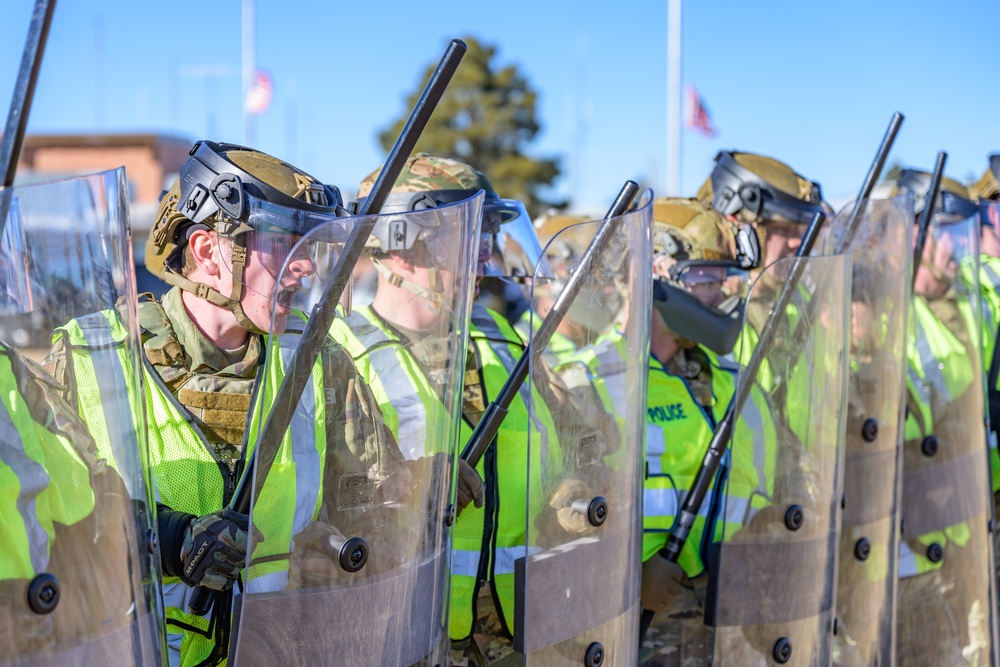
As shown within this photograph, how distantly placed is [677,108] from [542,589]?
15.4m

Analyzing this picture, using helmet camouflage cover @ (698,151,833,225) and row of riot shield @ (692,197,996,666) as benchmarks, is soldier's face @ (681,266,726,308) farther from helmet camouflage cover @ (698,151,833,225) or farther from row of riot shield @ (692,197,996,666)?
row of riot shield @ (692,197,996,666)

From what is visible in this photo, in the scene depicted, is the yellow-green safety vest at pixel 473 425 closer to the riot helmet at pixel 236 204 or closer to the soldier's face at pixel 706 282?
the riot helmet at pixel 236 204

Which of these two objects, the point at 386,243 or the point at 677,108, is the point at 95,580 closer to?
the point at 386,243

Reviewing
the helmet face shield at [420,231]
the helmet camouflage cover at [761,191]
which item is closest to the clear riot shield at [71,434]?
the helmet face shield at [420,231]

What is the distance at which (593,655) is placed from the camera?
222 centimetres

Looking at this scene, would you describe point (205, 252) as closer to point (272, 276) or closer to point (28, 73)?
point (272, 276)

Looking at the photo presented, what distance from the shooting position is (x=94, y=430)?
5.13 feet

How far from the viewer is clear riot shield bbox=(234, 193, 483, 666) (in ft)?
5.68

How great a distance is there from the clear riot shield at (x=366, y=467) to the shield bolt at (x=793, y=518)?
1.13 meters

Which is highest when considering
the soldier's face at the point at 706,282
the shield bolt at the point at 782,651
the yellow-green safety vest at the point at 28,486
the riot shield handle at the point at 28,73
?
the riot shield handle at the point at 28,73

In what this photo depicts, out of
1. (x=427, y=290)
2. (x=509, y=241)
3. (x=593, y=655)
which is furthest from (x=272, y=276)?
(x=509, y=241)

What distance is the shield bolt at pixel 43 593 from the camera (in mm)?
1409

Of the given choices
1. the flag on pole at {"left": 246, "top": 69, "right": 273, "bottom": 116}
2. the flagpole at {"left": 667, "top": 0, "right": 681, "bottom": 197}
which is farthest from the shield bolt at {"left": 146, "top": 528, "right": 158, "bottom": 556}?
the flag on pole at {"left": 246, "top": 69, "right": 273, "bottom": 116}

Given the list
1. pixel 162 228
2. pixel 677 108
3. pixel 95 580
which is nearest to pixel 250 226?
pixel 162 228
